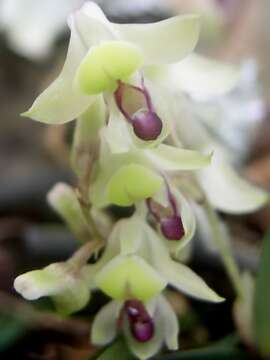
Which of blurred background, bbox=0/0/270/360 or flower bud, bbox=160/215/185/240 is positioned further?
blurred background, bbox=0/0/270/360

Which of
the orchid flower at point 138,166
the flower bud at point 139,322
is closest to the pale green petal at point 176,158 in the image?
the orchid flower at point 138,166

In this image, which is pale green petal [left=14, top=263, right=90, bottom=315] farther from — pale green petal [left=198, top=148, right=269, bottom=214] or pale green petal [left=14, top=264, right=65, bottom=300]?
pale green petal [left=198, top=148, right=269, bottom=214]

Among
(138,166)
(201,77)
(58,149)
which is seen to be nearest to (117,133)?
(138,166)

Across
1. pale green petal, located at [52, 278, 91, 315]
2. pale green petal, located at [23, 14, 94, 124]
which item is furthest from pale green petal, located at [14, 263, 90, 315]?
pale green petal, located at [23, 14, 94, 124]

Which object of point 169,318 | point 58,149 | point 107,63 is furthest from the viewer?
point 58,149

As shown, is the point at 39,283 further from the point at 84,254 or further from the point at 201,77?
the point at 201,77

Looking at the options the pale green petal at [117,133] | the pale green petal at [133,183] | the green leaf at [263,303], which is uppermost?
the pale green petal at [117,133]

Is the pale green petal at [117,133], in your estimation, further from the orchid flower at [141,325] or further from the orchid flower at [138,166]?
the orchid flower at [141,325]
